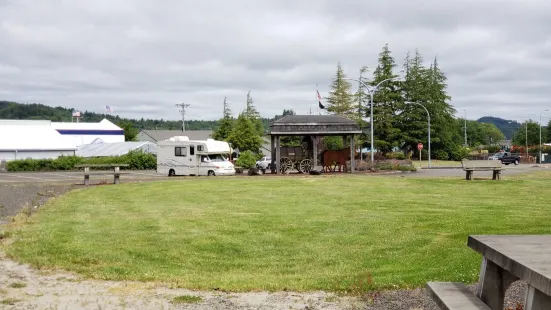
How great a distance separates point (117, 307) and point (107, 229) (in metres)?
6.45

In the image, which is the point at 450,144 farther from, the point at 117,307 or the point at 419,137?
the point at 117,307

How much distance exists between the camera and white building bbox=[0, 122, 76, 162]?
73.1m

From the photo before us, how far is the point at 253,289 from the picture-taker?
7.22 meters

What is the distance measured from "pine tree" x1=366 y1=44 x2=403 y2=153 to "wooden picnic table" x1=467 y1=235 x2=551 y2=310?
6494cm

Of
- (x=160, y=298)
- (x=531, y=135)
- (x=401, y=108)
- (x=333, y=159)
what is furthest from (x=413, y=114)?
(x=160, y=298)

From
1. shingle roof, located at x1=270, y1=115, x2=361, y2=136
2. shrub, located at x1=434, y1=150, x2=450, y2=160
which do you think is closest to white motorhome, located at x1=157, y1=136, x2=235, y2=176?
shingle roof, located at x1=270, y1=115, x2=361, y2=136

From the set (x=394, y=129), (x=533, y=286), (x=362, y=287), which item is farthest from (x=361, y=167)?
(x=533, y=286)

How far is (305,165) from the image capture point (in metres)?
41.6

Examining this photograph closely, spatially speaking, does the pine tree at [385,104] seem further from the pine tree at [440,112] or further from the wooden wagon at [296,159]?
the wooden wagon at [296,159]

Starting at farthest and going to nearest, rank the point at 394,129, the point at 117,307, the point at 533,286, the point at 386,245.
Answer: the point at 394,129, the point at 386,245, the point at 117,307, the point at 533,286

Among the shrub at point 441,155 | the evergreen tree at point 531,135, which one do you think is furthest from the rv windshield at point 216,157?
the evergreen tree at point 531,135

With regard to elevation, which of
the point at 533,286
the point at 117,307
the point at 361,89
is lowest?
the point at 117,307

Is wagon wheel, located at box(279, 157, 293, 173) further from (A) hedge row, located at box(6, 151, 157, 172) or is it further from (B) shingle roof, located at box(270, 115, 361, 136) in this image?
(A) hedge row, located at box(6, 151, 157, 172)

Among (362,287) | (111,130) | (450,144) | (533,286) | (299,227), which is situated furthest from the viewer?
(111,130)
